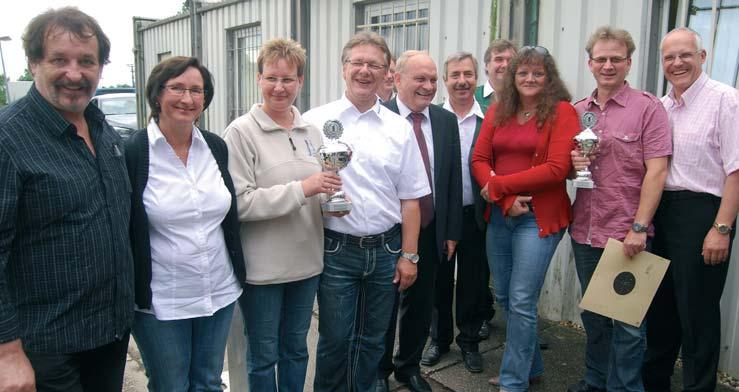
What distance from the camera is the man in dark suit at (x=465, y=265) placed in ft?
11.7

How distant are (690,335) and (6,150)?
125 inches

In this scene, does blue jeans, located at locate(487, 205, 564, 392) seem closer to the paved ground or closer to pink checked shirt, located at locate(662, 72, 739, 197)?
the paved ground

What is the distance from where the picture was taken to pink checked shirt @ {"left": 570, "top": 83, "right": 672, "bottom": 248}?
9.25ft

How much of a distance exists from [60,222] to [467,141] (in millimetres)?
2496

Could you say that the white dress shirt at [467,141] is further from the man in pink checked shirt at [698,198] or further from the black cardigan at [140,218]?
the black cardigan at [140,218]

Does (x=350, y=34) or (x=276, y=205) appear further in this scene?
(x=350, y=34)

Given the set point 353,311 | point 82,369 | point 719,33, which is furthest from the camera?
point 719,33

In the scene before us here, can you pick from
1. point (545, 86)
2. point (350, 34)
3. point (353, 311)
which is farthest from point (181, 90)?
point (350, 34)

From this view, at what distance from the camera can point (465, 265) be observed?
375 centimetres

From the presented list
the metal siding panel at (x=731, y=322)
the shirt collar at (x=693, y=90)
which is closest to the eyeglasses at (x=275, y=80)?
the shirt collar at (x=693, y=90)

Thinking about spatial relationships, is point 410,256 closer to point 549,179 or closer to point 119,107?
point 549,179

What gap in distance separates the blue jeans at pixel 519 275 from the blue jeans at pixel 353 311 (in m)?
0.67

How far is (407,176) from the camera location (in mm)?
2820

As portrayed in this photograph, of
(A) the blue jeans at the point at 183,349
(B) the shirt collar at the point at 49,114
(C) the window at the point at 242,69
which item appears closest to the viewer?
(B) the shirt collar at the point at 49,114
